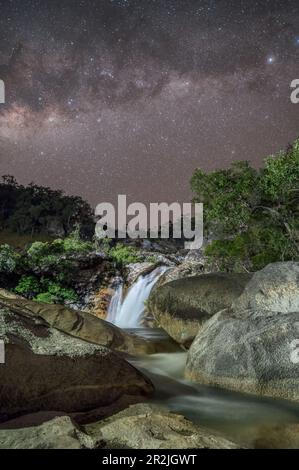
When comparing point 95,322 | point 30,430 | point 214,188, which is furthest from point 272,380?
point 214,188

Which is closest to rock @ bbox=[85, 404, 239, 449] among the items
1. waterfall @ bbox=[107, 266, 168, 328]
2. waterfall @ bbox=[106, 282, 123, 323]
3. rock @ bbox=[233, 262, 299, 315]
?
rock @ bbox=[233, 262, 299, 315]

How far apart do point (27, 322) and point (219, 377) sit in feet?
13.1

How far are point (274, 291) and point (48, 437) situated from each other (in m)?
6.61

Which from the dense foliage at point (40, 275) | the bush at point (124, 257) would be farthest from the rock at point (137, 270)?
the dense foliage at point (40, 275)

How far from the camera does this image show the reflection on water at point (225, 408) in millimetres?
5750

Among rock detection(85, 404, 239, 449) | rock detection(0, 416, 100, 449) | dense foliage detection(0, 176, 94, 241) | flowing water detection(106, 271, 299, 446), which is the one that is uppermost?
dense foliage detection(0, 176, 94, 241)

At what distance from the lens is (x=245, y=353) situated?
696 centimetres

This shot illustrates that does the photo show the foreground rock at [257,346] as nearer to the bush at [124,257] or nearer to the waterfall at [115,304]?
the waterfall at [115,304]

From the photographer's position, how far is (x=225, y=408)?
21.4 feet

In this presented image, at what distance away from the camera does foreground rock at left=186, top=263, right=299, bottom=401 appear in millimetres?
6684

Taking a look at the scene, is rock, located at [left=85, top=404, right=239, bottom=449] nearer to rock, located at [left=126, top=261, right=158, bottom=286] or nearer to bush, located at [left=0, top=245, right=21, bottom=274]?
rock, located at [left=126, top=261, right=158, bottom=286]

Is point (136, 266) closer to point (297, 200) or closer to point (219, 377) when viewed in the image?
point (297, 200)

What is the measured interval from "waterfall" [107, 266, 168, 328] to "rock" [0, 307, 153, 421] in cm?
1275

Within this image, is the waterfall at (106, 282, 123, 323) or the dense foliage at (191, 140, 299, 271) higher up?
the dense foliage at (191, 140, 299, 271)
